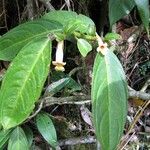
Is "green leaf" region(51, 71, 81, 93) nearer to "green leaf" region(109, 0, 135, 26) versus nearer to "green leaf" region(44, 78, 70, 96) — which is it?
"green leaf" region(44, 78, 70, 96)

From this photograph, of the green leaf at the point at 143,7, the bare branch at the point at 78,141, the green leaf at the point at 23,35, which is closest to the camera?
the green leaf at the point at 23,35

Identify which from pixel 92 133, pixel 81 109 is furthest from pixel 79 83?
pixel 92 133

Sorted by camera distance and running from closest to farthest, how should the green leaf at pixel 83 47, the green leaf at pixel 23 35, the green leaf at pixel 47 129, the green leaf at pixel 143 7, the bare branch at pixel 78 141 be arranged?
the green leaf at pixel 83 47
the green leaf at pixel 23 35
the green leaf at pixel 143 7
the green leaf at pixel 47 129
the bare branch at pixel 78 141

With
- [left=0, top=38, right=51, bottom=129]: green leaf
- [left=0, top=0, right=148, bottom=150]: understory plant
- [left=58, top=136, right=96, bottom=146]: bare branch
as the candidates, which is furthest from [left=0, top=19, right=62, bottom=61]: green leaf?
[left=58, top=136, right=96, bottom=146]: bare branch

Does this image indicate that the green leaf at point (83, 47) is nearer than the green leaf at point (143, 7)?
Yes

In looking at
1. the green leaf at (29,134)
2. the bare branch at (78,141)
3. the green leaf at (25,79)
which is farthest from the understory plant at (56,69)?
the bare branch at (78,141)

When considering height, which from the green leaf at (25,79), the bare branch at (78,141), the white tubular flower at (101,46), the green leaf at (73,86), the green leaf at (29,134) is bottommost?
the bare branch at (78,141)

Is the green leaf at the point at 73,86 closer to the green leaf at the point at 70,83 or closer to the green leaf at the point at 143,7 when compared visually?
the green leaf at the point at 70,83
